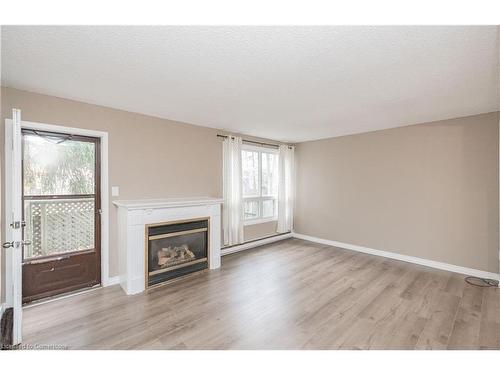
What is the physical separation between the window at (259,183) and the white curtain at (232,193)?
0.36 m

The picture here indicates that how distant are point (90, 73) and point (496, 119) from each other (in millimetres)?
5129

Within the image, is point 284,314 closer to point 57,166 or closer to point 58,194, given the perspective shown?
point 58,194

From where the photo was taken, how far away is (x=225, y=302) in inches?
105

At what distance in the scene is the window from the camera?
16.4ft

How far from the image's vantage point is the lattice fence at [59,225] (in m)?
2.68

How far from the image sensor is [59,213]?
2.85 meters

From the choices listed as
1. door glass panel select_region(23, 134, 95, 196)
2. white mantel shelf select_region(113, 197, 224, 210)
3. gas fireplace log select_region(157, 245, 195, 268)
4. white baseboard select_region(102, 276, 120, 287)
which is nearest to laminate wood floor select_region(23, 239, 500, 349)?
white baseboard select_region(102, 276, 120, 287)

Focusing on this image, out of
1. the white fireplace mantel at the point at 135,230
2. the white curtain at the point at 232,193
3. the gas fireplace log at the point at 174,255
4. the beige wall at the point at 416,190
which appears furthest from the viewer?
the white curtain at the point at 232,193

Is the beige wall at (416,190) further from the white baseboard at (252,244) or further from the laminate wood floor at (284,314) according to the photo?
the white baseboard at (252,244)

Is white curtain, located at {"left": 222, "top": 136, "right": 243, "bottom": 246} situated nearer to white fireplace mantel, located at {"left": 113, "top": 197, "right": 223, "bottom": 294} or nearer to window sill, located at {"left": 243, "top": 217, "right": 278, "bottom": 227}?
window sill, located at {"left": 243, "top": 217, "right": 278, "bottom": 227}

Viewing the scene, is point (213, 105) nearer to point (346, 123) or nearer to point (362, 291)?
point (346, 123)

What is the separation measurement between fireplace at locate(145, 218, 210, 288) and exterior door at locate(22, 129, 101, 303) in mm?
724

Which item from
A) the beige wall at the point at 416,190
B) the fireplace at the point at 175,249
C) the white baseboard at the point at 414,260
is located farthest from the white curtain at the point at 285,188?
the fireplace at the point at 175,249

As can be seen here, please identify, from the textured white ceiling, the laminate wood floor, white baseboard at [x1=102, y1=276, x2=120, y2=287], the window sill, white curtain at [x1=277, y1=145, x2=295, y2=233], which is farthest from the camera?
white curtain at [x1=277, y1=145, x2=295, y2=233]
